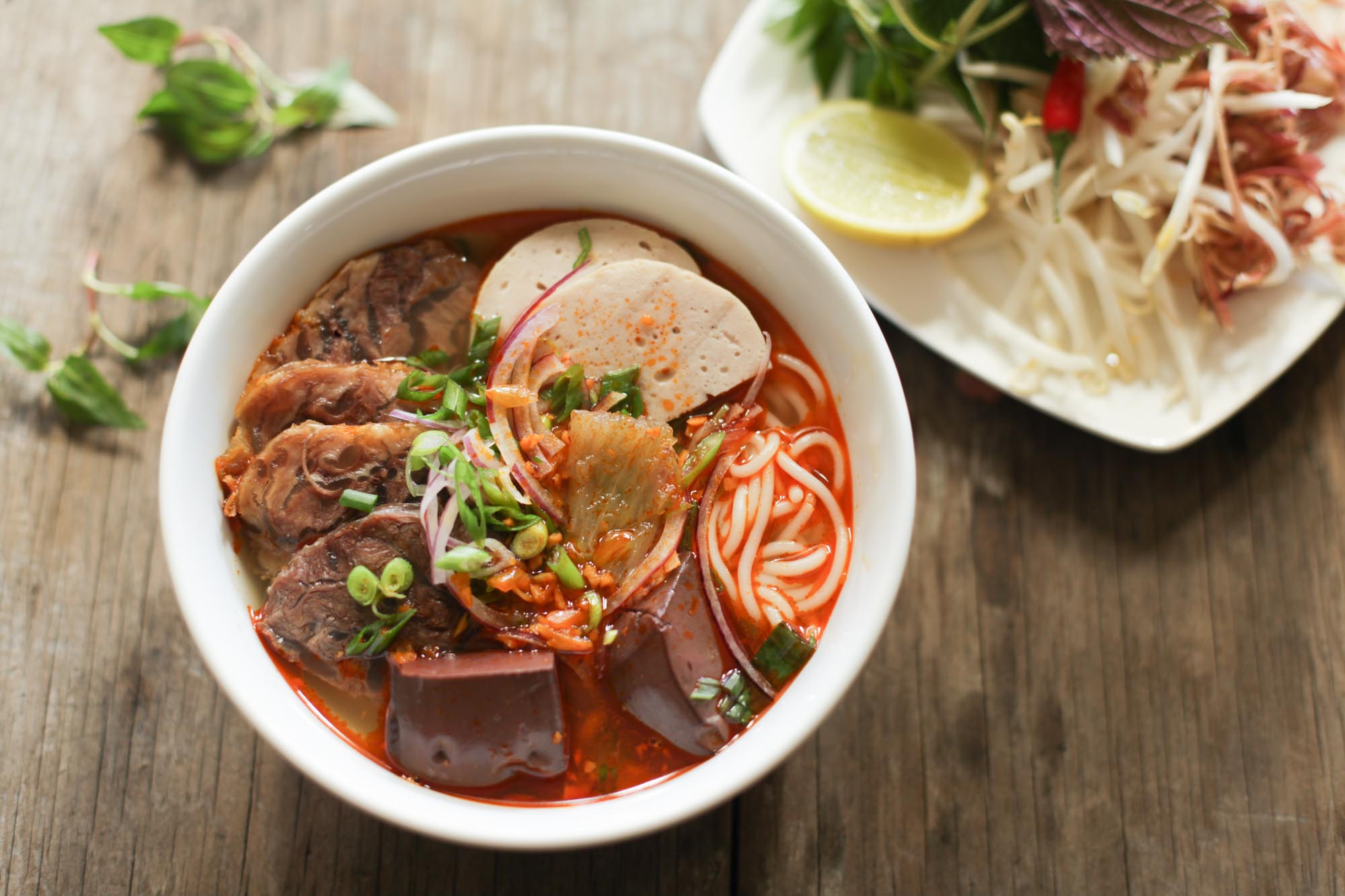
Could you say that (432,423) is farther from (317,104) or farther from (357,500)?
(317,104)

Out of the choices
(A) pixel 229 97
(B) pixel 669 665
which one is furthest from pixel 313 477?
(A) pixel 229 97

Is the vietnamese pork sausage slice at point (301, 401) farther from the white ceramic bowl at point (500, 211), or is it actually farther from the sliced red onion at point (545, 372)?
the sliced red onion at point (545, 372)

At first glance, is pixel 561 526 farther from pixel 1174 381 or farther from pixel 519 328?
pixel 1174 381

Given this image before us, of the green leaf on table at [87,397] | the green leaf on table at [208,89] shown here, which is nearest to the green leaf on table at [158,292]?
the green leaf on table at [87,397]

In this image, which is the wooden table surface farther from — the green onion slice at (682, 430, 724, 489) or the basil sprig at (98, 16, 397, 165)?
the green onion slice at (682, 430, 724, 489)

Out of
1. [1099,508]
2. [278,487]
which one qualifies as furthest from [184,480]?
[1099,508]
